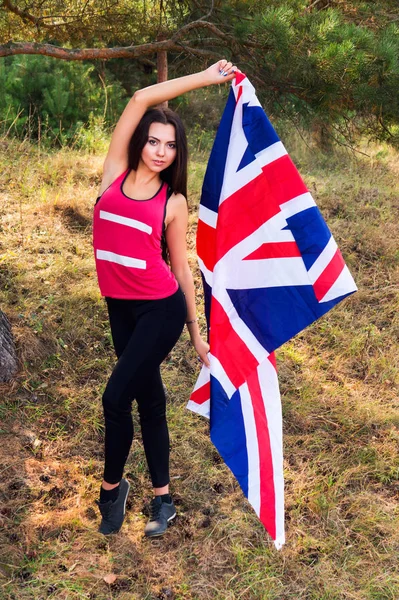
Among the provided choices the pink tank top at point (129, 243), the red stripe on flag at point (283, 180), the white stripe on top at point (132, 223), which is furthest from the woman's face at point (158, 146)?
the red stripe on flag at point (283, 180)

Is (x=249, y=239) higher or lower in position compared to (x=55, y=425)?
higher

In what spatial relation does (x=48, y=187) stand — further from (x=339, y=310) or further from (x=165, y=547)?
(x=165, y=547)

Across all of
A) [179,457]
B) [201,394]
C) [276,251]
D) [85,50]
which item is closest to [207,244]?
[276,251]

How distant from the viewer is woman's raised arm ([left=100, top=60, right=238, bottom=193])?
261cm

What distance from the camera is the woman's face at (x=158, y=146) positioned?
101 inches

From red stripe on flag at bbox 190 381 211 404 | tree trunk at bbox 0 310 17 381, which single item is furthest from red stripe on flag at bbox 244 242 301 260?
tree trunk at bbox 0 310 17 381

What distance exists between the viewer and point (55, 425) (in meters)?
3.64

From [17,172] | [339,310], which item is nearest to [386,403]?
[339,310]

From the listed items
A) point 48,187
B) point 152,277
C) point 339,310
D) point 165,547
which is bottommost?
point 165,547

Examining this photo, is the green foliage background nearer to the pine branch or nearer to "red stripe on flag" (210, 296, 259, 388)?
the pine branch

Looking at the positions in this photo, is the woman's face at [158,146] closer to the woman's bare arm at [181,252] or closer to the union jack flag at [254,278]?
the woman's bare arm at [181,252]

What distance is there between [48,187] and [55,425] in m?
2.84

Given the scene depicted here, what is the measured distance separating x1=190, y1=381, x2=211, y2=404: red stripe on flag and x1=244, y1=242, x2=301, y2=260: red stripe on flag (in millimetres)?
646

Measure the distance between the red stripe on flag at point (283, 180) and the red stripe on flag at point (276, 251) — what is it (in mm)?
190
